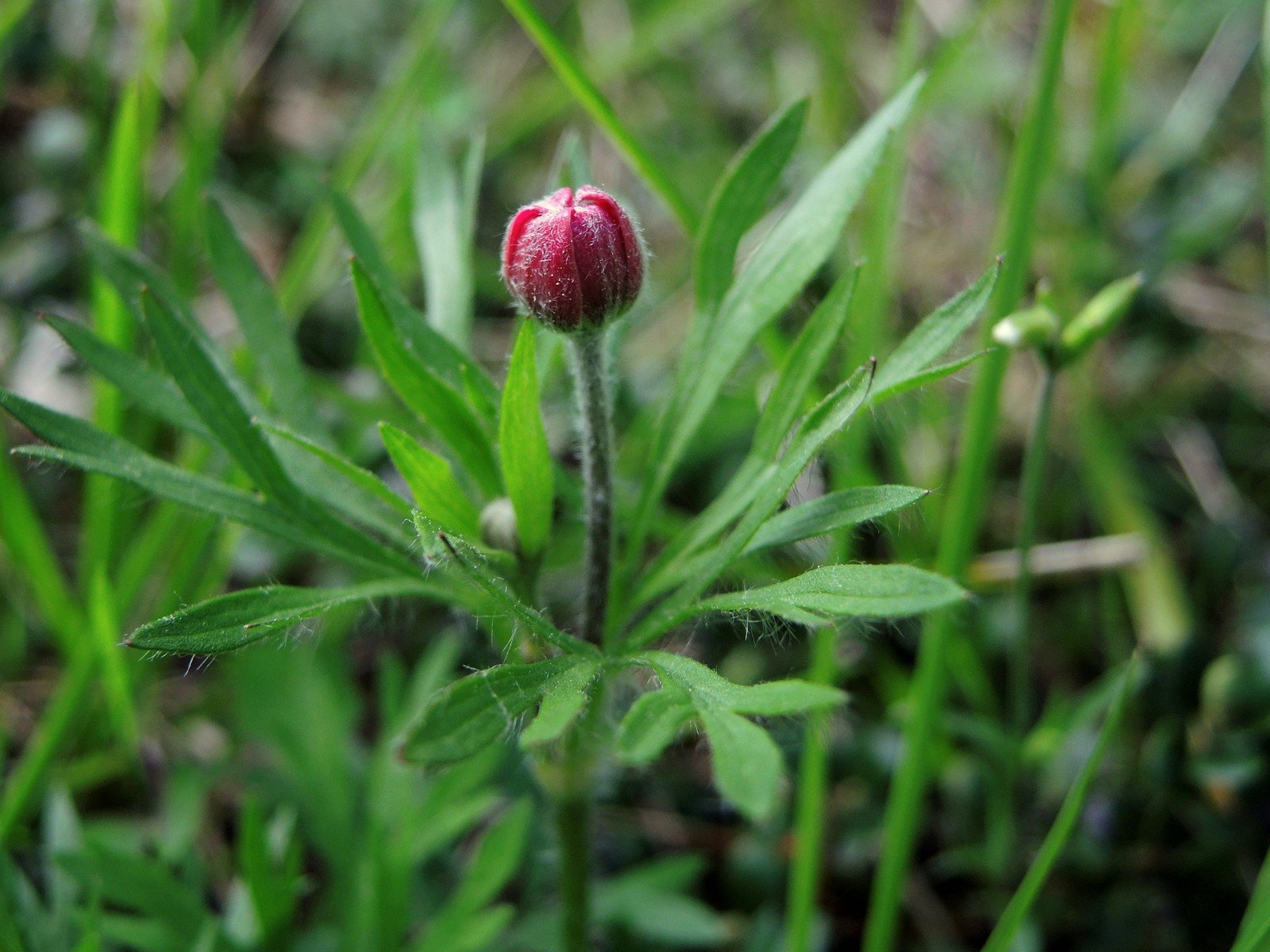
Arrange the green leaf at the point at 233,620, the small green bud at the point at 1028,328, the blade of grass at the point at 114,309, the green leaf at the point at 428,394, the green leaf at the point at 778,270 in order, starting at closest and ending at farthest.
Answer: the green leaf at the point at 233,620, the green leaf at the point at 428,394, the green leaf at the point at 778,270, the small green bud at the point at 1028,328, the blade of grass at the point at 114,309

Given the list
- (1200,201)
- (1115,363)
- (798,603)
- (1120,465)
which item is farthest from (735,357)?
(1200,201)

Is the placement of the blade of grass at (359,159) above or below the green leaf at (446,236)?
above

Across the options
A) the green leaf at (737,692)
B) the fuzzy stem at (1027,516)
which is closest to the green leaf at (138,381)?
the green leaf at (737,692)

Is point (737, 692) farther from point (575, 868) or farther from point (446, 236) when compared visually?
point (446, 236)

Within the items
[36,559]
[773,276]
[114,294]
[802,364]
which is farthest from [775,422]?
[36,559]

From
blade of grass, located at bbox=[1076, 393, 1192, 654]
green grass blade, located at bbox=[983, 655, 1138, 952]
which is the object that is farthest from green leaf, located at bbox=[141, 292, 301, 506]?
blade of grass, located at bbox=[1076, 393, 1192, 654]

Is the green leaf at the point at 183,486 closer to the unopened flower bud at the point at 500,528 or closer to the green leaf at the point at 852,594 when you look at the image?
the unopened flower bud at the point at 500,528

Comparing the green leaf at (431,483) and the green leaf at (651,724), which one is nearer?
the green leaf at (651,724)
